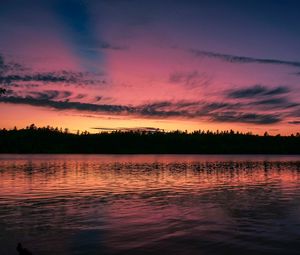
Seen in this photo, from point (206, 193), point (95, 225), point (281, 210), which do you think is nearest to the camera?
point (95, 225)

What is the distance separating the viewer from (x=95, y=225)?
2970 cm

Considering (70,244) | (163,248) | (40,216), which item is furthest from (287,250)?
(40,216)

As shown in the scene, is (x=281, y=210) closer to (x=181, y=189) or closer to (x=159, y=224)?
(x=159, y=224)

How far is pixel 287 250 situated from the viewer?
23094mm

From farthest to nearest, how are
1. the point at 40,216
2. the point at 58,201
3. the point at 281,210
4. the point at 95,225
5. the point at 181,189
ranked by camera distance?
the point at 181,189 → the point at 58,201 → the point at 281,210 → the point at 40,216 → the point at 95,225

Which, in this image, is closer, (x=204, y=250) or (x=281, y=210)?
(x=204, y=250)

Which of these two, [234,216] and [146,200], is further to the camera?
[146,200]

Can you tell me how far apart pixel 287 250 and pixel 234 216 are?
34.7ft

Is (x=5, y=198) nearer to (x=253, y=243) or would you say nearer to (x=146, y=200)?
(x=146, y=200)

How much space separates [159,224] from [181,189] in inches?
1069

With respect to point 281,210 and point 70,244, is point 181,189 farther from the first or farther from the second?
point 70,244

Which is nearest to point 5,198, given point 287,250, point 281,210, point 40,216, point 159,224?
point 40,216

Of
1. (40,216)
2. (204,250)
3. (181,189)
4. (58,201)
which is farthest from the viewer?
(181,189)

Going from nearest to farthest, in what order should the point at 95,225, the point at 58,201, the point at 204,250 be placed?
1. the point at 204,250
2. the point at 95,225
3. the point at 58,201
